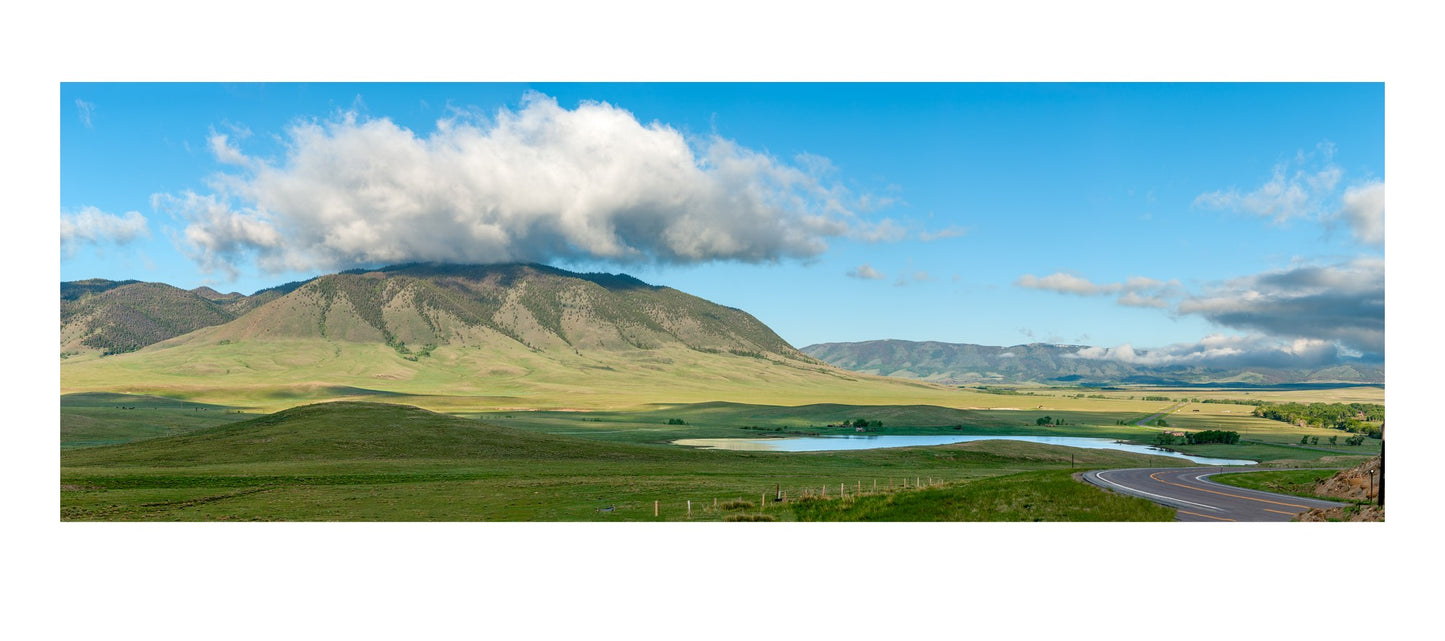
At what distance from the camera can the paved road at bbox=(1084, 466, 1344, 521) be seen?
137 ft

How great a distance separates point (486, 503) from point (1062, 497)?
41.5 metres

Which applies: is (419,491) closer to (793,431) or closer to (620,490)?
(620,490)

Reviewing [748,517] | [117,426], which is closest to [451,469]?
[748,517]

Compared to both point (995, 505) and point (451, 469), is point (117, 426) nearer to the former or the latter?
point (451, 469)

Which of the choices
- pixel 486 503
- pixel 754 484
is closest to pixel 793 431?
pixel 754 484

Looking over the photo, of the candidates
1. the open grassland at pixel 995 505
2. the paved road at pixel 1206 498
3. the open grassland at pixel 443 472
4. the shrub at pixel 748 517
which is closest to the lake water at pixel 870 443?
the open grassland at pixel 443 472

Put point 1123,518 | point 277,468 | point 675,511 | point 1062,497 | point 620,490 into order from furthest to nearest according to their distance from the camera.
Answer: point 277,468 → point 620,490 → point 675,511 → point 1062,497 → point 1123,518

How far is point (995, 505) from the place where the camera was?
153ft

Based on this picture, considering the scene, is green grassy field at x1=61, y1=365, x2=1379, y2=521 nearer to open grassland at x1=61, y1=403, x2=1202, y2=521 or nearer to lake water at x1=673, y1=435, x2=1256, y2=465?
open grassland at x1=61, y1=403, x2=1202, y2=521

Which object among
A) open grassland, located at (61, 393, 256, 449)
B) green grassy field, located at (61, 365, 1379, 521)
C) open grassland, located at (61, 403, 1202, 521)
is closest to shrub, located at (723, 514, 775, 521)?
green grassy field, located at (61, 365, 1379, 521)

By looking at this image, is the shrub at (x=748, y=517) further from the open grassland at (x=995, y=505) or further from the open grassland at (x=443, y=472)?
the open grassland at (x=995, y=505)

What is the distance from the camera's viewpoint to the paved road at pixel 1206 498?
41719 mm

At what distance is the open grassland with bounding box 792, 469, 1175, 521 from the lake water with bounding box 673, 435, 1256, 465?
86454 millimetres

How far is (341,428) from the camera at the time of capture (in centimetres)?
11981
